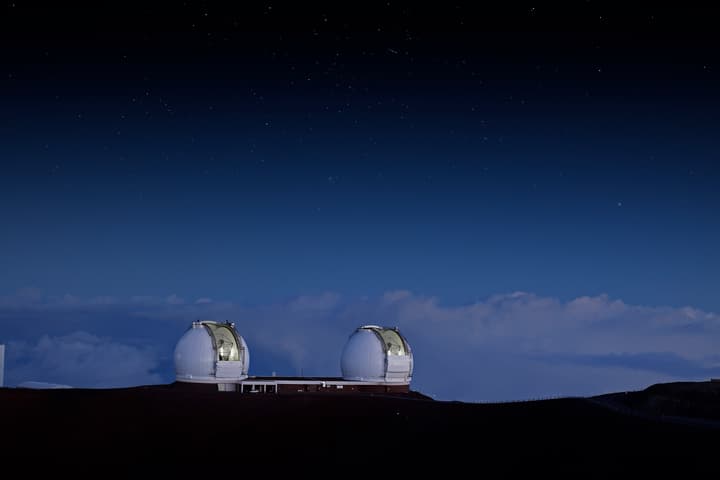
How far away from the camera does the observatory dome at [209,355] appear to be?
37.8 m

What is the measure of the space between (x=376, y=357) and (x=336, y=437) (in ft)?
62.4

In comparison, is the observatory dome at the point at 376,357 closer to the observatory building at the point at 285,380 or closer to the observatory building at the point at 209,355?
the observatory building at the point at 285,380

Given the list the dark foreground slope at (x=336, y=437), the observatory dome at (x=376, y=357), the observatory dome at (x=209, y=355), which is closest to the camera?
the dark foreground slope at (x=336, y=437)

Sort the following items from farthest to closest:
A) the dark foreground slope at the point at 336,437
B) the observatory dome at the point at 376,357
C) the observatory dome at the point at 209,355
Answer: the observatory dome at the point at 376,357 < the observatory dome at the point at 209,355 < the dark foreground slope at the point at 336,437

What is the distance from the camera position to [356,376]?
40.0 meters

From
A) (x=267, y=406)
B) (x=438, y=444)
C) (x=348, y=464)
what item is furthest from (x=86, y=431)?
(x=438, y=444)

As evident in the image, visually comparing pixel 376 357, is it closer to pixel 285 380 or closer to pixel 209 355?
pixel 285 380

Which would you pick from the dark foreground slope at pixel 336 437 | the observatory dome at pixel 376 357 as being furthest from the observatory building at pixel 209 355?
the dark foreground slope at pixel 336 437

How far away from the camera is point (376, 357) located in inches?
1556

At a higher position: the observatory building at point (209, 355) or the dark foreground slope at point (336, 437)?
the observatory building at point (209, 355)

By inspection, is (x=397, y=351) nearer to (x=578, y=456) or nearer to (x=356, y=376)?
(x=356, y=376)

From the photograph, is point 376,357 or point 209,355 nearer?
point 209,355

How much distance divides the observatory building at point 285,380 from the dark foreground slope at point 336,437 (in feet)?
38.1

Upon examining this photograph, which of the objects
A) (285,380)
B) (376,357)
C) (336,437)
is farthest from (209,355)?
(336,437)
